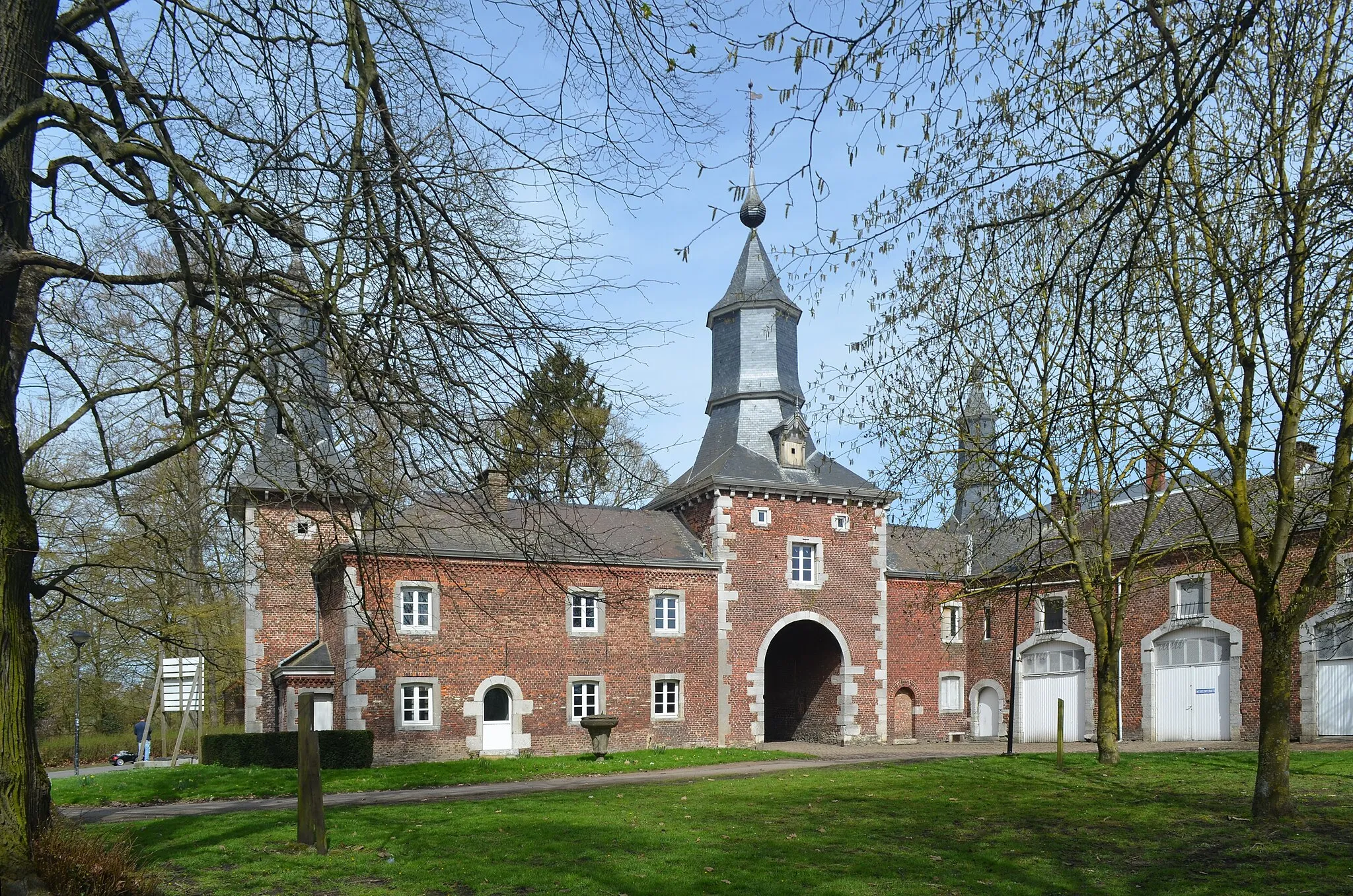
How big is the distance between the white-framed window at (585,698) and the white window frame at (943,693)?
36.8 ft

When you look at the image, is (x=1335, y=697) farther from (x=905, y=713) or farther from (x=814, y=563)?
(x=814, y=563)

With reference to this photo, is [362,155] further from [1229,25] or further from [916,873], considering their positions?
[916,873]

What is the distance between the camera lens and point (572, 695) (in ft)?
83.1

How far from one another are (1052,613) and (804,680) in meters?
7.28

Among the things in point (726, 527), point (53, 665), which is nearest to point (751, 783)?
point (726, 527)

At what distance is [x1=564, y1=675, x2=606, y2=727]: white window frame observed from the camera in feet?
82.7

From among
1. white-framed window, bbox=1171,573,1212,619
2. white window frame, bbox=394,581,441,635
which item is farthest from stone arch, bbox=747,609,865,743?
white window frame, bbox=394,581,441,635

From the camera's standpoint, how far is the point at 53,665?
3328 cm

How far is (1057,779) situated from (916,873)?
860 centimetres

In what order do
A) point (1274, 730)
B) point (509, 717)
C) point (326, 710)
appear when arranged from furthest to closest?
1. point (509, 717)
2. point (326, 710)
3. point (1274, 730)

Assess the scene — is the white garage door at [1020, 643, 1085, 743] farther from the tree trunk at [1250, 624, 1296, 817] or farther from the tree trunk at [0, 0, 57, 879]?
the tree trunk at [0, 0, 57, 879]

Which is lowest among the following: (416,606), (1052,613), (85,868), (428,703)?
(428,703)

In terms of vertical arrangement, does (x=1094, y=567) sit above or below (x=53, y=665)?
above

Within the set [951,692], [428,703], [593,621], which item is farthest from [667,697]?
[951,692]
